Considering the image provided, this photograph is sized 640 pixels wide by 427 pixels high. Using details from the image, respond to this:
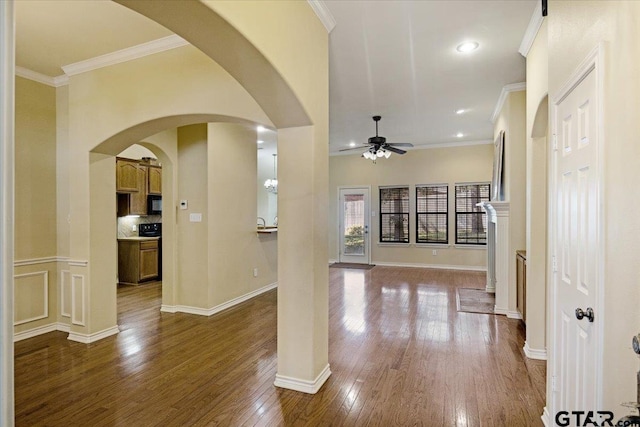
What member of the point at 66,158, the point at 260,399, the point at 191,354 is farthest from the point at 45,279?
the point at 260,399

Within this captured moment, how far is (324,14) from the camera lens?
2746 millimetres

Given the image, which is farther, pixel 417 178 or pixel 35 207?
pixel 417 178

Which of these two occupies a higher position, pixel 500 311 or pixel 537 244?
pixel 537 244

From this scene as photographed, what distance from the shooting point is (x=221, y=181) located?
4.83 m

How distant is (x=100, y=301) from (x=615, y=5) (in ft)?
16.1

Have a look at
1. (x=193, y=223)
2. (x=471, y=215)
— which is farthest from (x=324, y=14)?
(x=471, y=215)

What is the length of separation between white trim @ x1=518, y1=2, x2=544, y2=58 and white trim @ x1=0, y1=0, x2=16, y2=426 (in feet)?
11.1

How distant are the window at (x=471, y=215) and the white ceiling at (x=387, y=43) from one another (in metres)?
3.18

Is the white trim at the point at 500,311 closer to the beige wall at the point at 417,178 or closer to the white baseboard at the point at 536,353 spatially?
the white baseboard at the point at 536,353

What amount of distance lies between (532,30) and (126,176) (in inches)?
266

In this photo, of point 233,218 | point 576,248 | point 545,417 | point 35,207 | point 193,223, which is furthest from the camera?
point 233,218

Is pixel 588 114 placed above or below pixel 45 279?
above

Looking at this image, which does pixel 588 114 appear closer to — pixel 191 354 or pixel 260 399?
pixel 260 399

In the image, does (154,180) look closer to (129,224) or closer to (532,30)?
(129,224)
